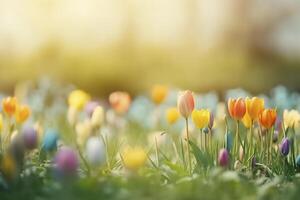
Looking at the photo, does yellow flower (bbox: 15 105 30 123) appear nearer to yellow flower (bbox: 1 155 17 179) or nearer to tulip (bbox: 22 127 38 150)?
tulip (bbox: 22 127 38 150)

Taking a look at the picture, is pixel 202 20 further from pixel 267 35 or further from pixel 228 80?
pixel 228 80

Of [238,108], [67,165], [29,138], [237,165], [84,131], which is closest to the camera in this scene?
[67,165]

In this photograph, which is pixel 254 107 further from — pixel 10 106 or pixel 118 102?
pixel 118 102

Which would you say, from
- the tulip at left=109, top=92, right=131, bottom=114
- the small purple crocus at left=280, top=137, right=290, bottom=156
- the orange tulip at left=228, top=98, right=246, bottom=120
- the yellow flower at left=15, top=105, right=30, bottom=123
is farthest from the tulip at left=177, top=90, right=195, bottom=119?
the tulip at left=109, top=92, right=131, bottom=114

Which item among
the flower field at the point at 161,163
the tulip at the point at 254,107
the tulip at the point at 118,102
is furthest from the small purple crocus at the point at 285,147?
the tulip at the point at 118,102

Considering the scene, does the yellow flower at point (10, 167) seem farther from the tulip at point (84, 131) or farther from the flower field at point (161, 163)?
the tulip at point (84, 131)

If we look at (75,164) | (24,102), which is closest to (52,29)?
(24,102)

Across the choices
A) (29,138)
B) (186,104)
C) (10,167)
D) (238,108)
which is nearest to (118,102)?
(186,104)
